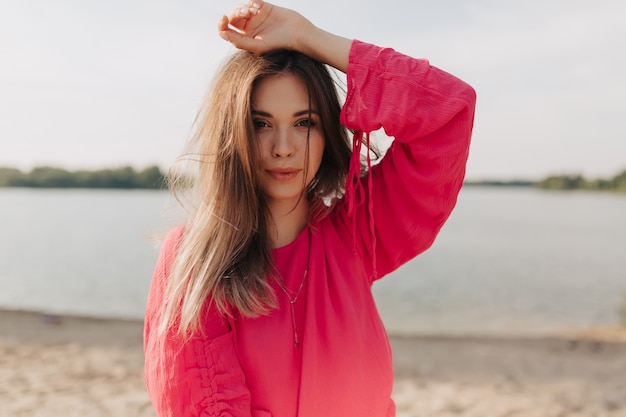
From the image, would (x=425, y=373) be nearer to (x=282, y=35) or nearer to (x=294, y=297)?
(x=294, y=297)

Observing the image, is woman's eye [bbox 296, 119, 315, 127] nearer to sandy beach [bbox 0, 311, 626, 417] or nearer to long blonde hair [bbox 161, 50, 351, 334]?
long blonde hair [bbox 161, 50, 351, 334]

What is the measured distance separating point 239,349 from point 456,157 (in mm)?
799

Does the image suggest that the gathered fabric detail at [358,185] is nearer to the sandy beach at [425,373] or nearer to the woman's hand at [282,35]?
the woman's hand at [282,35]

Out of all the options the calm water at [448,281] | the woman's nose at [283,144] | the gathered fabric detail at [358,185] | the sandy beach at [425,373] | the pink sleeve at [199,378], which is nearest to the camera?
the pink sleeve at [199,378]

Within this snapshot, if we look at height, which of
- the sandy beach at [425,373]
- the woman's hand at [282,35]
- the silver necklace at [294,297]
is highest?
the woman's hand at [282,35]

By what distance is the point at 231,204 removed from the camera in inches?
60.5

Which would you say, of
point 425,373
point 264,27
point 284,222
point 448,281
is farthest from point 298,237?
point 448,281

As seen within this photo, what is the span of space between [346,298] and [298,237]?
25 cm

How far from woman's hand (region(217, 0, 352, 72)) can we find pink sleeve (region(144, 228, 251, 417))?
79 cm

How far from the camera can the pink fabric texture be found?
1.41 m

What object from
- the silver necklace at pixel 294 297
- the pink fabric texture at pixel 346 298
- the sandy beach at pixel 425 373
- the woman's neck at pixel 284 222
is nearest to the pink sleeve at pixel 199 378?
the pink fabric texture at pixel 346 298

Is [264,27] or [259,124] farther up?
[264,27]

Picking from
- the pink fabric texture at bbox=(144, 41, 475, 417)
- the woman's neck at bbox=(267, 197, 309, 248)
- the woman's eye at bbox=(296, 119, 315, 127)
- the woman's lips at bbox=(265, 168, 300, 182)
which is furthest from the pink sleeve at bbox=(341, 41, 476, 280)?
the woman's neck at bbox=(267, 197, 309, 248)

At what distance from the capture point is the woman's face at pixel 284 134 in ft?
4.91
